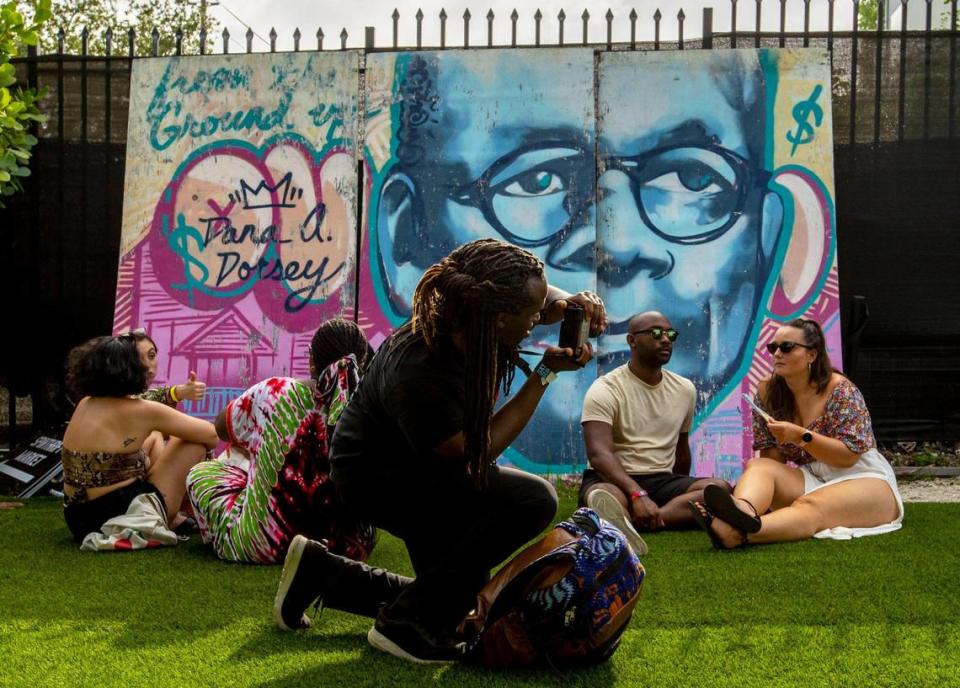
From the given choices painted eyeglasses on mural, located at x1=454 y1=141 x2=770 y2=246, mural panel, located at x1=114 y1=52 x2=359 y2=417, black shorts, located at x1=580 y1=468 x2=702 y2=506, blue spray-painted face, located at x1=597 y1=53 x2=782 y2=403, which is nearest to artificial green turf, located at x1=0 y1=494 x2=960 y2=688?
black shorts, located at x1=580 y1=468 x2=702 y2=506

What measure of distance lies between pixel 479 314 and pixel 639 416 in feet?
9.81

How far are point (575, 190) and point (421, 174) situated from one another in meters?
1.06

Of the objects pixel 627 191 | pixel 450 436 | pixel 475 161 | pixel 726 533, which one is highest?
pixel 475 161

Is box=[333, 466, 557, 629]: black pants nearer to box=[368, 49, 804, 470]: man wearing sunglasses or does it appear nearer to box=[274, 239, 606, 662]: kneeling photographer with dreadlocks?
box=[274, 239, 606, 662]: kneeling photographer with dreadlocks

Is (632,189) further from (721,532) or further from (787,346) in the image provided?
(721,532)

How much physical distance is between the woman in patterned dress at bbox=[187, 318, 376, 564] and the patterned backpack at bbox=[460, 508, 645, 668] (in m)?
1.52

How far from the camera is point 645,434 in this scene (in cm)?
602

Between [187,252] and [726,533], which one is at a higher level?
[187,252]

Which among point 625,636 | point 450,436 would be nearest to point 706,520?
point 625,636

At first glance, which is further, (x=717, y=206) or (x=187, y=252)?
(x=187, y=252)

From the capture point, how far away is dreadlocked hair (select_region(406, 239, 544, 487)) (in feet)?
10.4

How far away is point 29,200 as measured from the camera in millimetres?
7812

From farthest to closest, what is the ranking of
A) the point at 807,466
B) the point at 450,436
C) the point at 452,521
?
the point at 807,466 < the point at 452,521 < the point at 450,436

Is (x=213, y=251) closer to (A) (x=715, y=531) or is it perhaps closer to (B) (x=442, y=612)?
(A) (x=715, y=531)
